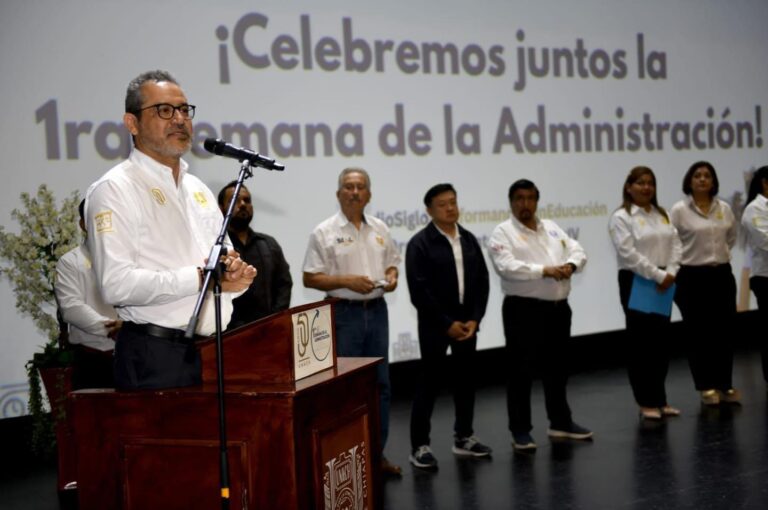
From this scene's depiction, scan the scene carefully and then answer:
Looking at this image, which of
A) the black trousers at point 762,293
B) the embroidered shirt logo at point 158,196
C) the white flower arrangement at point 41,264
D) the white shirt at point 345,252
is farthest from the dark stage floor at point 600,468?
the embroidered shirt logo at point 158,196

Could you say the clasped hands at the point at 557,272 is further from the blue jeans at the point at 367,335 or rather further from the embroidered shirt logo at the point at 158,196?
the embroidered shirt logo at the point at 158,196

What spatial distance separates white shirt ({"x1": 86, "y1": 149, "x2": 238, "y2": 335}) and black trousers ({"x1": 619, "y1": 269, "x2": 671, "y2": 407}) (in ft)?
11.4

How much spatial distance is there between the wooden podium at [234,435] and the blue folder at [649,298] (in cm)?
339

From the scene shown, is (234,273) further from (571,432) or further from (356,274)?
(571,432)

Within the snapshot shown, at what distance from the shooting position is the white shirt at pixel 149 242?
2.52 metres

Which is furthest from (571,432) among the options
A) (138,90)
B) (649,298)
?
(138,90)

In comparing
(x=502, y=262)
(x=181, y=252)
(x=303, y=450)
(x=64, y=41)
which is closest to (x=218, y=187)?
(x=64, y=41)

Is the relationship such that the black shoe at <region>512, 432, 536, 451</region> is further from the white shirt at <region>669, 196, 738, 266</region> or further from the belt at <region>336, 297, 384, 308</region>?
the white shirt at <region>669, 196, 738, 266</region>

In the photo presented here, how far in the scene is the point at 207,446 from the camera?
245 cm

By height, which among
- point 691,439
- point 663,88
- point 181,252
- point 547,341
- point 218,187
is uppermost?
point 663,88

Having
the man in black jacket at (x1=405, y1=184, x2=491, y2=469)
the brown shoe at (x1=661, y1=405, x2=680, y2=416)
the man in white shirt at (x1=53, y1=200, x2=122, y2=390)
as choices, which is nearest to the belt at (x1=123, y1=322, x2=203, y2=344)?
the man in white shirt at (x1=53, y1=200, x2=122, y2=390)

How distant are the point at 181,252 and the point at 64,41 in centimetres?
325

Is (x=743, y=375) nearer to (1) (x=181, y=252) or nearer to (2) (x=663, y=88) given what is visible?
(2) (x=663, y=88)

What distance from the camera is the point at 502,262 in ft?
16.8
